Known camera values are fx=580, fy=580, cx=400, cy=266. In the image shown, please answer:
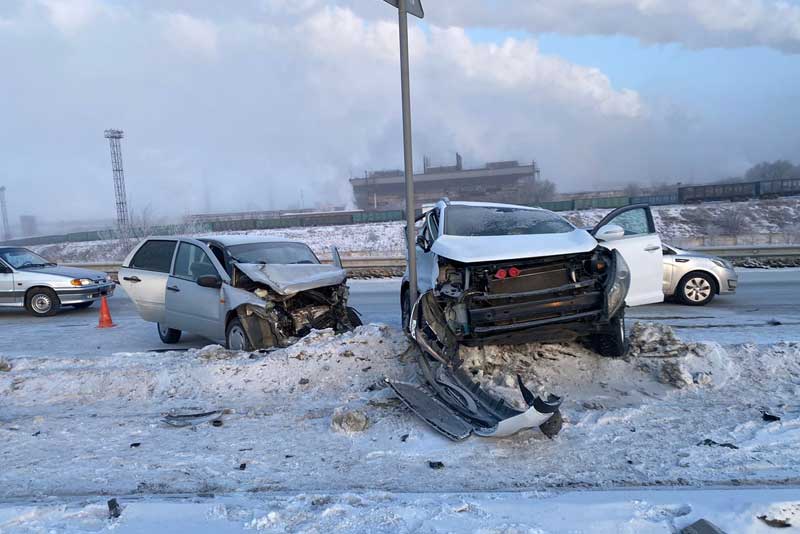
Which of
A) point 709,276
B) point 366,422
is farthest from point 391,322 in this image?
point 709,276

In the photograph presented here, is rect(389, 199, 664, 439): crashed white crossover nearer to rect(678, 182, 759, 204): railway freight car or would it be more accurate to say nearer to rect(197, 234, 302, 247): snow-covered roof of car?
rect(197, 234, 302, 247): snow-covered roof of car

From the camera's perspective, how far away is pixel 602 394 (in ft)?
18.1

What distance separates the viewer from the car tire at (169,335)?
29.7ft

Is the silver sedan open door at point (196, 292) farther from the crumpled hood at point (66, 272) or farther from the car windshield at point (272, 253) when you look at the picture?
the crumpled hood at point (66, 272)

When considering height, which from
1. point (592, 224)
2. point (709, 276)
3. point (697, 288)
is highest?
point (709, 276)

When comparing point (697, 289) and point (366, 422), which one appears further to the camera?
point (697, 289)

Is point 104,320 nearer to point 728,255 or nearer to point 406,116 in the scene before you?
point 406,116

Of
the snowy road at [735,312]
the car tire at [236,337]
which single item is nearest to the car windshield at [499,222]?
the snowy road at [735,312]

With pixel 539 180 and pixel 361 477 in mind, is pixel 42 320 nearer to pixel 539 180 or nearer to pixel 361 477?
pixel 361 477

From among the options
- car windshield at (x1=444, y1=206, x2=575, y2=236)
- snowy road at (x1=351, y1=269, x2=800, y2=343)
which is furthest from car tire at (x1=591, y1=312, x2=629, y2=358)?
snowy road at (x1=351, y1=269, x2=800, y2=343)

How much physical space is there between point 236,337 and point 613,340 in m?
4.49

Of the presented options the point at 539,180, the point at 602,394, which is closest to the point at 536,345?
the point at 602,394

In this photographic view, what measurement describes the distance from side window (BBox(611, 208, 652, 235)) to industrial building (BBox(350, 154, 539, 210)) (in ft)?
254

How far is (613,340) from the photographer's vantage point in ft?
20.1
